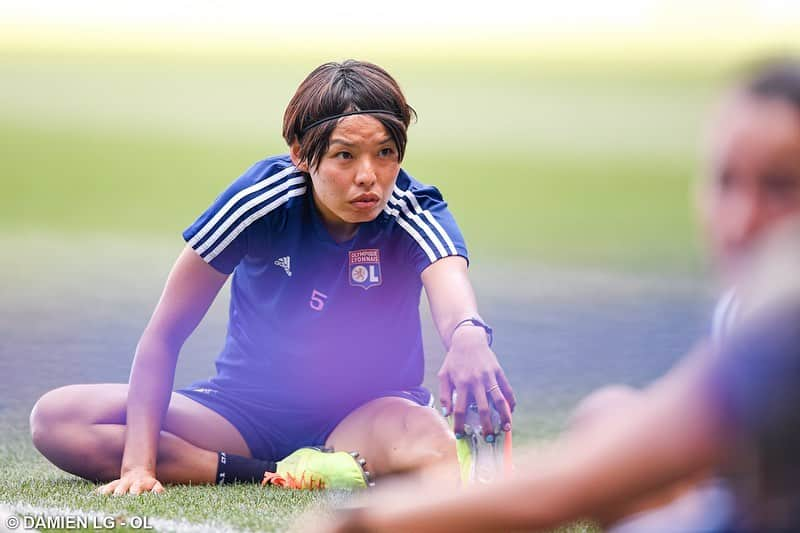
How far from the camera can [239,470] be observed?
334 cm

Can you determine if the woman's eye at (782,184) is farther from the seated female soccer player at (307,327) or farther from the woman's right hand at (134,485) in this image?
the woman's right hand at (134,485)

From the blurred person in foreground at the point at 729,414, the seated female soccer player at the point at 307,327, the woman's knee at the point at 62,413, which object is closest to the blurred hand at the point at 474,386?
the seated female soccer player at the point at 307,327

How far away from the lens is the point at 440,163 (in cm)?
1314

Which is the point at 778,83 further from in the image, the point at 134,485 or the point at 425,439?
the point at 134,485

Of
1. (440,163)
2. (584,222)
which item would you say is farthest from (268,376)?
(440,163)

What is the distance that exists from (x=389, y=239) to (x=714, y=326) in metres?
1.56

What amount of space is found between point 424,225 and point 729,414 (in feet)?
6.91

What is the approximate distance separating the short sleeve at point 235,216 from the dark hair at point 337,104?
12 centimetres

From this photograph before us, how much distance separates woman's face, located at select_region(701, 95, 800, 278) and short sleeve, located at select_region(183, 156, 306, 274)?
2.00m

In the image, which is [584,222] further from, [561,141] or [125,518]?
[125,518]

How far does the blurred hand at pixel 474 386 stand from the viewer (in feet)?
8.99

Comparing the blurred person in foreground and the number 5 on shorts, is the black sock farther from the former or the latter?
the blurred person in foreground

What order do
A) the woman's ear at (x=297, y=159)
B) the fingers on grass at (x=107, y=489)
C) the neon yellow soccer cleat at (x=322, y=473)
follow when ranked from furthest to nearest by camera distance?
1. the woman's ear at (x=297, y=159)
2. the neon yellow soccer cleat at (x=322, y=473)
3. the fingers on grass at (x=107, y=489)

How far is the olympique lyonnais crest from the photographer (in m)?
3.41
